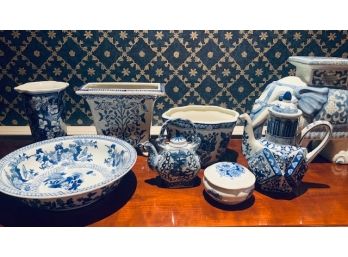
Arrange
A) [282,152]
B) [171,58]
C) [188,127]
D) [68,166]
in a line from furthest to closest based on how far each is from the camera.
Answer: [171,58]
[68,166]
[188,127]
[282,152]

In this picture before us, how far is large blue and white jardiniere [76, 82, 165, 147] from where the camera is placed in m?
1.08

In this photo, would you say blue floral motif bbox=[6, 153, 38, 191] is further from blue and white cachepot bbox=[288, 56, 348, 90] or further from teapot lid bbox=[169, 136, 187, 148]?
blue and white cachepot bbox=[288, 56, 348, 90]

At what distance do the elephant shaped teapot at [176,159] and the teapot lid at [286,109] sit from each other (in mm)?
262

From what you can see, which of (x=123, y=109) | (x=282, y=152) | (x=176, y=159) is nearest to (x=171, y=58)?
(x=123, y=109)

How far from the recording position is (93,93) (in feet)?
3.55

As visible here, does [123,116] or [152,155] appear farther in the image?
[123,116]

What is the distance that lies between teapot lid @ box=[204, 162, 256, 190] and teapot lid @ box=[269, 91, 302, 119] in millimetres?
206

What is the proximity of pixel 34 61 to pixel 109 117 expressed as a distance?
480mm

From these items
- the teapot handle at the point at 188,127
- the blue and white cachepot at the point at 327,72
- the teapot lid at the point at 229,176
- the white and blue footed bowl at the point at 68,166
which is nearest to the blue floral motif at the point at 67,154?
the white and blue footed bowl at the point at 68,166

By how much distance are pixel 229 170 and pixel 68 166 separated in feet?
1.92

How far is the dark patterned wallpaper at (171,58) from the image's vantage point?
1.25 m

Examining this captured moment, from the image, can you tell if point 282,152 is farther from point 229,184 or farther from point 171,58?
point 171,58

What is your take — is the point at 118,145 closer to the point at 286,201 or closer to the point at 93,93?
the point at 93,93

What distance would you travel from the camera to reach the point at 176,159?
906 millimetres
